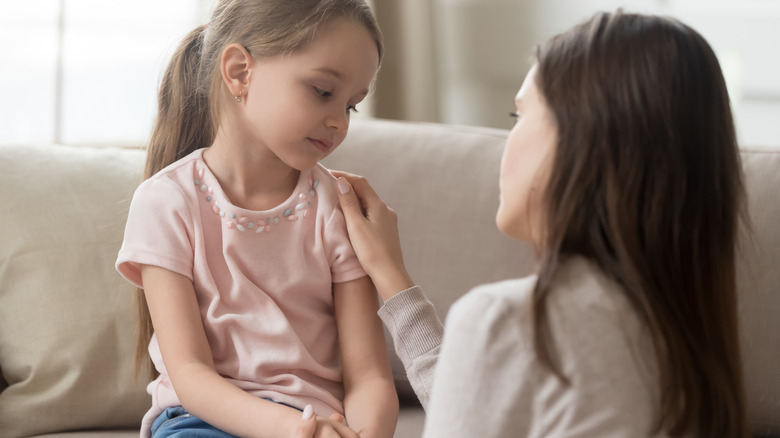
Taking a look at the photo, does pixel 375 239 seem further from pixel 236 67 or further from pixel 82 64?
pixel 82 64

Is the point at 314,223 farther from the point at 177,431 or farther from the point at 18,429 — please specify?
the point at 18,429

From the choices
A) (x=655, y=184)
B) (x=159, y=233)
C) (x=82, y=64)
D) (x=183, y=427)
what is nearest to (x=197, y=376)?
(x=183, y=427)

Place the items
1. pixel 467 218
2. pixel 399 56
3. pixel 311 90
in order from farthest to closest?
1. pixel 399 56
2. pixel 467 218
3. pixel 311 90

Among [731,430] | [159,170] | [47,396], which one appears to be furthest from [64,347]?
[731,430]

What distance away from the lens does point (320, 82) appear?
116 centimetres

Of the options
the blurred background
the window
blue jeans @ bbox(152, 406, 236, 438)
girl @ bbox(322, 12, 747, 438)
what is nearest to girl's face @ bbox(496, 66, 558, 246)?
girl @ bbox(322, 12, 747, 438)

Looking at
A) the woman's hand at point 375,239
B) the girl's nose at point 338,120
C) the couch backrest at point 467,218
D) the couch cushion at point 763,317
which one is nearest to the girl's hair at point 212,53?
the girl's nose at point 338,120

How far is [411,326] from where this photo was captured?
3.87 ft

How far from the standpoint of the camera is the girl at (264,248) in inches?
45.3

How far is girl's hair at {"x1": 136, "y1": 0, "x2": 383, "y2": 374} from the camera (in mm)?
1170

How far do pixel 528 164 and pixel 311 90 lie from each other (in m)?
0.41

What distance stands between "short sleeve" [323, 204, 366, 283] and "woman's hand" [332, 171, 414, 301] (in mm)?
11

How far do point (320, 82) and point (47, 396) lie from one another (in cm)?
75

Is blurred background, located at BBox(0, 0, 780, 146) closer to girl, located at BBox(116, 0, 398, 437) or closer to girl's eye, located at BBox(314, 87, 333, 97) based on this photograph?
girl, located at BBox(116, 0, 398, 437)
